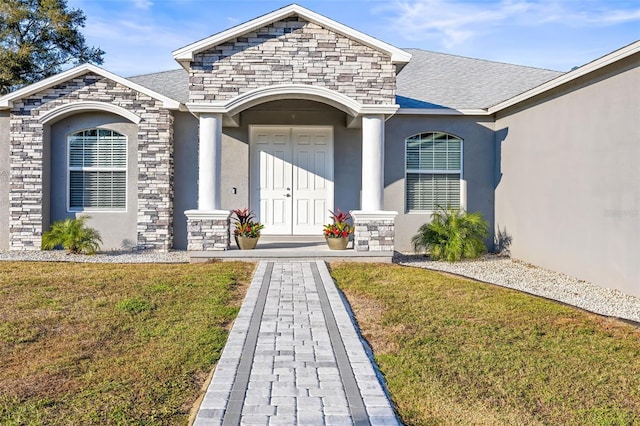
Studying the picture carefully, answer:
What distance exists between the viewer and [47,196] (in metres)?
12.3

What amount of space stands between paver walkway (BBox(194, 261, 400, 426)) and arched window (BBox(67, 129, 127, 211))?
668cm

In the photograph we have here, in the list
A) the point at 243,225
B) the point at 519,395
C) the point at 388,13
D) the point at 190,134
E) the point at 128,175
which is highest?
the point at 388,13

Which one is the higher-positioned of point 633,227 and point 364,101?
point 364,101

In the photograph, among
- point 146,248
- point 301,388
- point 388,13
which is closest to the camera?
point 301,388

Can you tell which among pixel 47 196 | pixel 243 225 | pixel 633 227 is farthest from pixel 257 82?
pixel 633 227

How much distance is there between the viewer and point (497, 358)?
16.1 feet

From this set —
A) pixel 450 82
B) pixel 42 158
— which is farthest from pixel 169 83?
pixel 450 82

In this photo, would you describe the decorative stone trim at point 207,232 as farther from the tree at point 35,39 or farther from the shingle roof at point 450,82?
the tree at point 35,39

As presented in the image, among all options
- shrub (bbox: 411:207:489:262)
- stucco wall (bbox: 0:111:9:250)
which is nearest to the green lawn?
shrub (bbox: 411:207:489:262)

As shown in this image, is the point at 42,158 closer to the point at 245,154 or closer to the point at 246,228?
the point at 245,154

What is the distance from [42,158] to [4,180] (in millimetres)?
1075

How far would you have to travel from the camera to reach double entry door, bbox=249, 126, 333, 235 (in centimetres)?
1309

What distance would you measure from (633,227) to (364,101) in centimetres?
503

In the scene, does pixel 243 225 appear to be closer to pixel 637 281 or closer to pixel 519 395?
pixel 637 281
